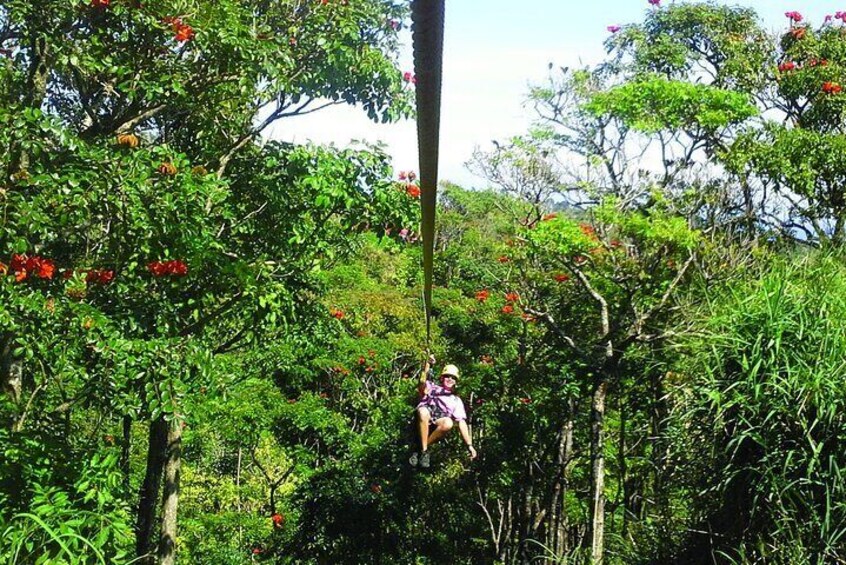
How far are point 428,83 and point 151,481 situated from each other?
10.5m

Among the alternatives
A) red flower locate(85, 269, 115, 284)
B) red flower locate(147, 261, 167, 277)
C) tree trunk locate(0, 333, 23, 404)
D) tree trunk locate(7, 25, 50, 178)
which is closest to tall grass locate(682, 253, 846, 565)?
red flower locate(147, 261, 167, 277)

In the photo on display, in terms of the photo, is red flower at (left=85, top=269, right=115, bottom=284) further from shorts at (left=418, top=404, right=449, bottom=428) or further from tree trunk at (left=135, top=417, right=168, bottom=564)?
tree trunk at (left=135, top=417, right=168, bottom=564)

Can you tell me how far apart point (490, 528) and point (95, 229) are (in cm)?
1048

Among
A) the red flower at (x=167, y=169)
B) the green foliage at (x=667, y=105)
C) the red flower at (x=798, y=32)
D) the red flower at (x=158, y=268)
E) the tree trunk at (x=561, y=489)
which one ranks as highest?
the red flower at (x=798, y=32)

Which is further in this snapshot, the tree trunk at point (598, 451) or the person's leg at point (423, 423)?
the tree trunk at point (598, 451)

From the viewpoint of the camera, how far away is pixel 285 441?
1767 cm

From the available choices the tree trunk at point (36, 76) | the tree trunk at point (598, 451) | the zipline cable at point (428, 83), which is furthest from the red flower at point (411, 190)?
the zipline cable at point (428, 83)

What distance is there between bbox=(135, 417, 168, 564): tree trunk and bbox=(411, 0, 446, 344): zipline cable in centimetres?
969

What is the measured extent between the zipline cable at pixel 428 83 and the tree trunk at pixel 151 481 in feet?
31.8

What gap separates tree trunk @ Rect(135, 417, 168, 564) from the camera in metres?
9.80

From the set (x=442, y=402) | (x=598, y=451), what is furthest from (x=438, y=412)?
(x=598, y=451)

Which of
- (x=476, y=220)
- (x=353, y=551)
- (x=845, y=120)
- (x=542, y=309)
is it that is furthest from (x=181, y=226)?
(x=476, y=220)

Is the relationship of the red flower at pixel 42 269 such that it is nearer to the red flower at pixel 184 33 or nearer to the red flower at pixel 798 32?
the red flower at pixel 184 33

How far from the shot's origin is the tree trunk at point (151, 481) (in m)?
9.80
